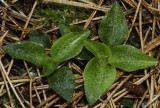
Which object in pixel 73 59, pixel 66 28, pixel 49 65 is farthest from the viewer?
pixel 73 59

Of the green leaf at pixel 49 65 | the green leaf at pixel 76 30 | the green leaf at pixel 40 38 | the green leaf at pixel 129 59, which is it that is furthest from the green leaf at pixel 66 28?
the green leaf at pixel 129 59

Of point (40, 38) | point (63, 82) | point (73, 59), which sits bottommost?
point (63, 82)

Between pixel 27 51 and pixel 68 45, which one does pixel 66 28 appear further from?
pixel 27 51

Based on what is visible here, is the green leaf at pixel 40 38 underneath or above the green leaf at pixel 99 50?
above

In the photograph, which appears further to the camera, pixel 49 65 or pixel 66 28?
pixel 66 28

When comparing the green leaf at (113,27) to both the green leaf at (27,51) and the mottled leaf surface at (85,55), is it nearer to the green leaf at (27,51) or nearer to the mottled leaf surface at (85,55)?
the mottled leaf surface at (85,55)

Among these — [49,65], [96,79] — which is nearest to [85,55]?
[96,79]
